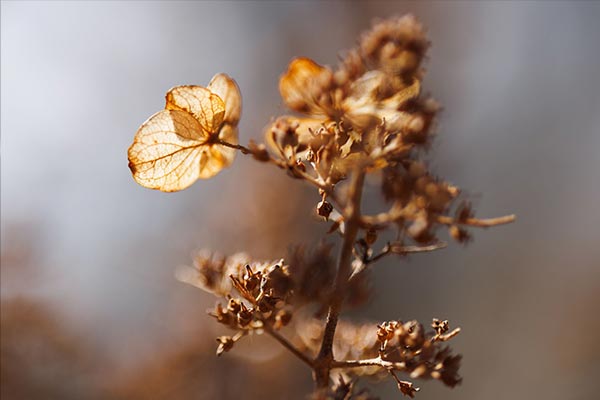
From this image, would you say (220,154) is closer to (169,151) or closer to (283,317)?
(169,151)

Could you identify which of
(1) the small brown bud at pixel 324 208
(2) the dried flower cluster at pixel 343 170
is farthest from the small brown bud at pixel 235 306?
(1) the small brown bud at pixel 324 208

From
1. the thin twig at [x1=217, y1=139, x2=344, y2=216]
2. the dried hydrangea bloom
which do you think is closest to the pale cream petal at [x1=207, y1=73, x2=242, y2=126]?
the dried hydrangea bloom

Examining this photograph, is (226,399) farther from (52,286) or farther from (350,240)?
(350,240)

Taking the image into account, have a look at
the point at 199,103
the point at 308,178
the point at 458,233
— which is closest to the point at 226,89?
the point at 199,103

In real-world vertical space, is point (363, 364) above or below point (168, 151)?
below

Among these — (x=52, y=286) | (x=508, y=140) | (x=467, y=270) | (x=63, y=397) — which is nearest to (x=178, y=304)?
(x=52, y=286)

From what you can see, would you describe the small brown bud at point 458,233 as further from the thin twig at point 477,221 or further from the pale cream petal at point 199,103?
the pale cream petal at point 199,103

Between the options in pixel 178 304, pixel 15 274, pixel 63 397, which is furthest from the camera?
pixel 178 304
